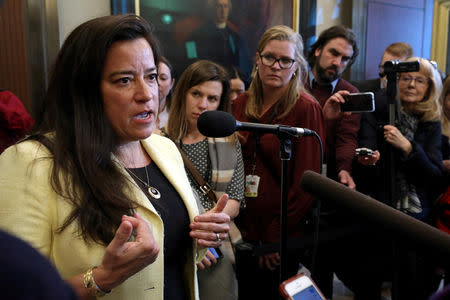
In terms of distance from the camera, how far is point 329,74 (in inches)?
102

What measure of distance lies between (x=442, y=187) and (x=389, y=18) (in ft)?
9.70

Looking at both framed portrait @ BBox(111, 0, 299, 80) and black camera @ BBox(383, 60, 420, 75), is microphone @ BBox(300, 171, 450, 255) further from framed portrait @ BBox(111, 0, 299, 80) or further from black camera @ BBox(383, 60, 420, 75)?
framed portrait @ BBox(111, 0, 299, 80)

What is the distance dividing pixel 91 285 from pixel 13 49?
2.85 m

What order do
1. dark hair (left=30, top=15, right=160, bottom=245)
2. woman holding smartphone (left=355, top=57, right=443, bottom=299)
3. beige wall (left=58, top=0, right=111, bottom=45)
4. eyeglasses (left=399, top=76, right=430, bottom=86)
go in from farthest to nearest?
beige wall (left=58, top=0, right=111, bottom=45), eyeglasses (left=399, top=76, right=430, bottom=86), woman holding smartphone (left=355, top=57, right=443, bottom=299), dark hair (left=30, top=15, right=160, bottom=245)

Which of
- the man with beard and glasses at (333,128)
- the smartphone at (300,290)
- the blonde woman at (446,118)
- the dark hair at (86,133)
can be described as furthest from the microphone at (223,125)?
the blonde woman at (446,118)

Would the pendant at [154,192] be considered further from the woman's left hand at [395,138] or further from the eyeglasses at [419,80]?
the eyeglasses at [419,80]

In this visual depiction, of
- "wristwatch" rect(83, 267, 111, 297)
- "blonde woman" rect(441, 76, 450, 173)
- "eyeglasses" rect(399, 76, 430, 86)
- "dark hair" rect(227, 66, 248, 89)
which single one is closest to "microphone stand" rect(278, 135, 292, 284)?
"wristwatch" rect(83, 267, 111, 297)

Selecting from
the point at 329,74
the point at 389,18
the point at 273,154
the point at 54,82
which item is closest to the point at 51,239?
the point at 54,82

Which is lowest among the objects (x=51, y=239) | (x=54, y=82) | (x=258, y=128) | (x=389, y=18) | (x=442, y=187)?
(x=442, y=187)

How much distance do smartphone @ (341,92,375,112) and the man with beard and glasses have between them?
0.83 ft

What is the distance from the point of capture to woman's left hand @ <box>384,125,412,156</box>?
2049 mm

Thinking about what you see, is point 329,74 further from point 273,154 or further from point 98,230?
point 98,230

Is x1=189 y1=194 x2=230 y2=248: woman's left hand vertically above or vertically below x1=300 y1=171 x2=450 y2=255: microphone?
below

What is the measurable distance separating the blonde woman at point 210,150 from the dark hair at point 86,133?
0.66 m
